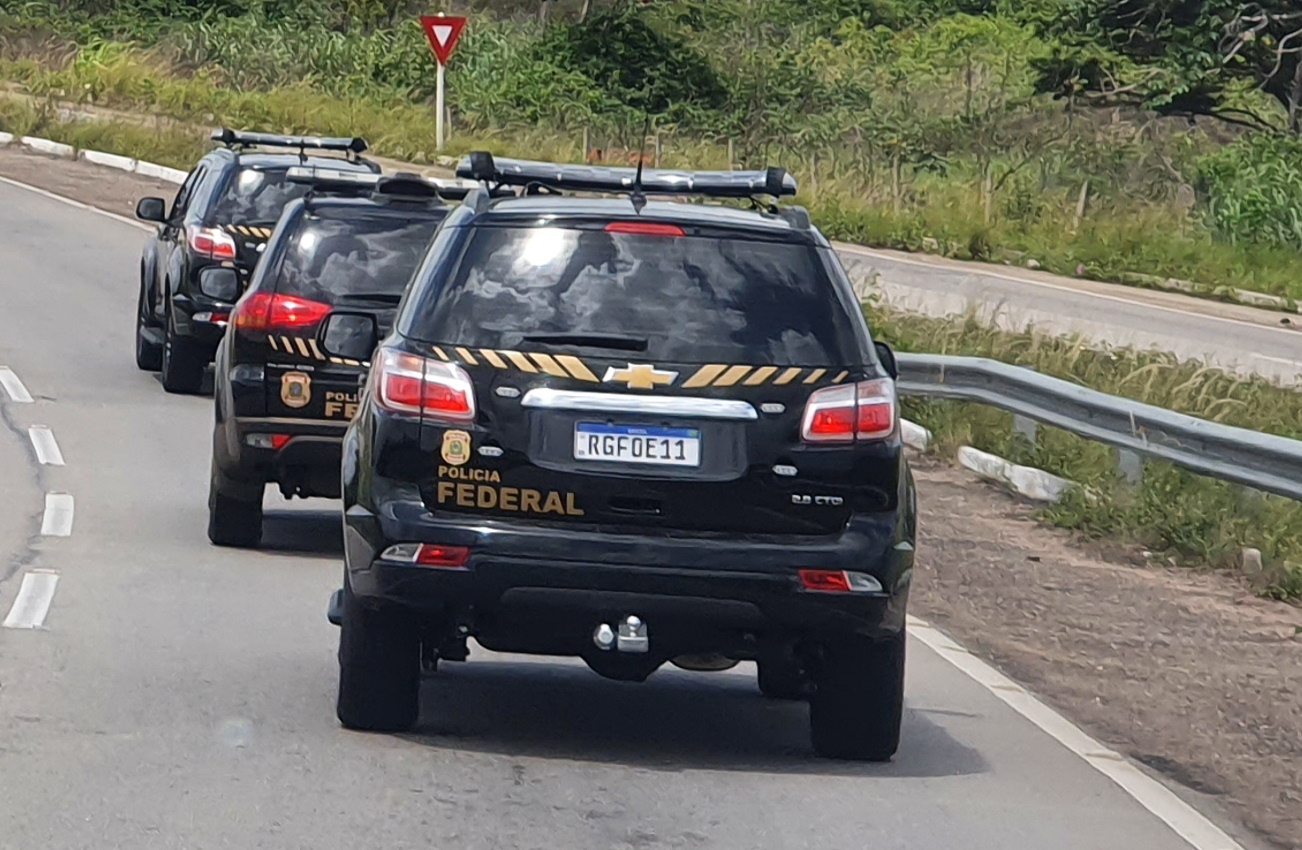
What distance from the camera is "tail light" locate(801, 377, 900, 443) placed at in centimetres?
727

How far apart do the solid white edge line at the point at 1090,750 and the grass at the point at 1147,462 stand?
2.34 meters

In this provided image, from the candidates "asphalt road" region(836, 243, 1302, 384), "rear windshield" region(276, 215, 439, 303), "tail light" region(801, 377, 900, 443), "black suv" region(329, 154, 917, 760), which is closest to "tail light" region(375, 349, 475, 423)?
"black suv" region(329, 154, 917, 760)

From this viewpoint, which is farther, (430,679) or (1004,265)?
(1004,265)

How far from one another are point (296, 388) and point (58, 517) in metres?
1.75

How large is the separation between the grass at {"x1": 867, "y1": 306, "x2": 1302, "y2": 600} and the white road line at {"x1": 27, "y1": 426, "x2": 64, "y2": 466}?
18.2 ft

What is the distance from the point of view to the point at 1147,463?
13828 millimetres

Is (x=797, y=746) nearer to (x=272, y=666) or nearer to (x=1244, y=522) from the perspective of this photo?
(x=272, y=666)

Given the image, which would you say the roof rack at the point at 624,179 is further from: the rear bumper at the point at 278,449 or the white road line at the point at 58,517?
the white road line at the point at 58,517

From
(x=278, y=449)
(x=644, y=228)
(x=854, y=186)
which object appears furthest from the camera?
(x=854, y=186)

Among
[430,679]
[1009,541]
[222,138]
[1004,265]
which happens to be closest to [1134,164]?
[1004,265]

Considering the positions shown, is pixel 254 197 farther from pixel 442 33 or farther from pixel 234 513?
pixel 442 33

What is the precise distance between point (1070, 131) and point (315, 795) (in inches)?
1523

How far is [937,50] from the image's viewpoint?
60438mm

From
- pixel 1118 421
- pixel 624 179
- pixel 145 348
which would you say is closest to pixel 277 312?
pixel 624 179
